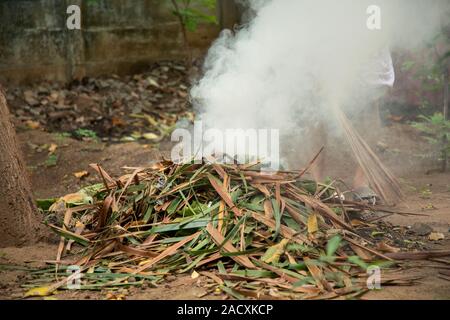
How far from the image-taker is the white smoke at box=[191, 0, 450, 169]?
430cm

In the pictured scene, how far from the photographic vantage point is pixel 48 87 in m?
7.07

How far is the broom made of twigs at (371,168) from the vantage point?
4158mm

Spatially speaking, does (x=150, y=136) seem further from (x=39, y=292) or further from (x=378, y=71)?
(x=39, y=292)

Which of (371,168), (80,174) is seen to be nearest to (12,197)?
(80,174)

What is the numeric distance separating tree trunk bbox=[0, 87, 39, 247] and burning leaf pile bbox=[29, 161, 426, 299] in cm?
21

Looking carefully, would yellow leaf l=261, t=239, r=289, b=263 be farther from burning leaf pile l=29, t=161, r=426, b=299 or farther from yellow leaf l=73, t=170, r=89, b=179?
yellow leaf l=73, t=170, r=89, b=179

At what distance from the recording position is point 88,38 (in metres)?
7.37

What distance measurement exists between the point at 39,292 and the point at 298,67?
8.44 feet

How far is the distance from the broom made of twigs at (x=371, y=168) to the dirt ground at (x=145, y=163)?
0.42 feet

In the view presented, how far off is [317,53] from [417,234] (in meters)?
1.64

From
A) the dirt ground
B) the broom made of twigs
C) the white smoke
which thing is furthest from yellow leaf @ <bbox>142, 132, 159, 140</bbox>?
the broom made of twigs

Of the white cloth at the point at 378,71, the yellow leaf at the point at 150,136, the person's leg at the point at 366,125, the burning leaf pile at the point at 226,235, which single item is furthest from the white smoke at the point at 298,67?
the yellow leaf at the point at 150,136

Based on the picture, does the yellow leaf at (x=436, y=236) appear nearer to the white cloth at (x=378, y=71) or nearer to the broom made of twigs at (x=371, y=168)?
the broom made of twigs at (x=371, y=168)
